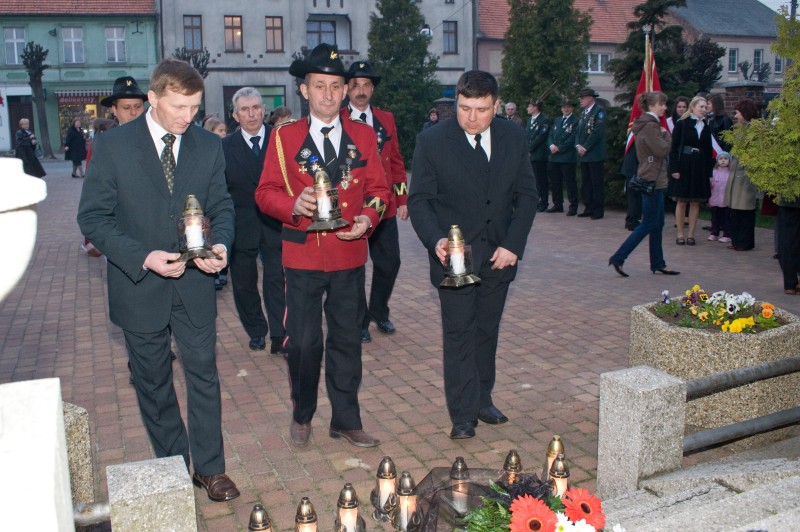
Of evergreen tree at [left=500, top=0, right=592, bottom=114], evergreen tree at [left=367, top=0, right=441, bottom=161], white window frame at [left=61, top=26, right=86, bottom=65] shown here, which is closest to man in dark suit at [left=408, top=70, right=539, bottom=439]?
evergreen tree at [left=500, top=0, right=592, bottom=114]

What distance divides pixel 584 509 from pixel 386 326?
200 inches

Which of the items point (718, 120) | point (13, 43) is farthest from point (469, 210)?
point (13, 43)

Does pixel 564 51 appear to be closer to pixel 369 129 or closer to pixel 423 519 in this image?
pixel 369 129

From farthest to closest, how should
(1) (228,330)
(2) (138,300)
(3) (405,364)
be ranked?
(1) (228,330) → (3) (405,364) → (2) (138,300)

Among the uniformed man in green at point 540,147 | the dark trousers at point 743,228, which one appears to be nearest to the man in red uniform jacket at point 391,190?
the dark trousers at point 743,228

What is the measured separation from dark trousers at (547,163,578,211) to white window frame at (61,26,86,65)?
38.1m

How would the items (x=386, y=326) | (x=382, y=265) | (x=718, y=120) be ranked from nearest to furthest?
(x=382, y=265)
(x=386, y=326)
(x=718, y=120)

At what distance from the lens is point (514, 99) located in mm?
25078

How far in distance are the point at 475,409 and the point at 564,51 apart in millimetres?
20111

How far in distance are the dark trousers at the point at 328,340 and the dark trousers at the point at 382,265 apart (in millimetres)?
2382

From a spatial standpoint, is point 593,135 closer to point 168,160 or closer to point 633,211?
point 633,211

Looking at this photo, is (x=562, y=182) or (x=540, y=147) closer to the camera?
(x=562, y=182)

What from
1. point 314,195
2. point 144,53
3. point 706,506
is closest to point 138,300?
point 314,195

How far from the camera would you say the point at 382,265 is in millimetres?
7879
